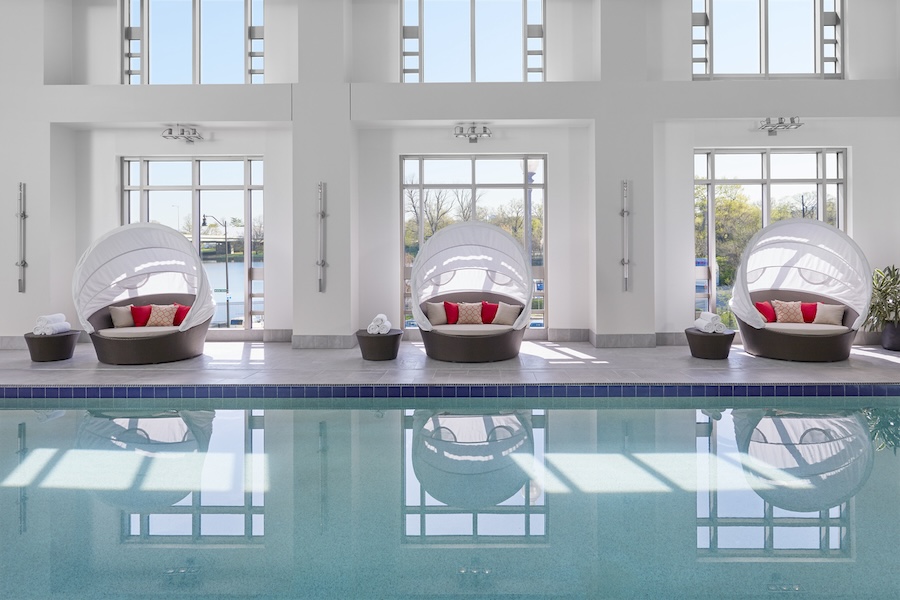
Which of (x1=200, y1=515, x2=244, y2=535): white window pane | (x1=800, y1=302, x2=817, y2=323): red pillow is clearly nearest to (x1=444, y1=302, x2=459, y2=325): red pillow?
(x1=800, y1=302, x2=817, y2=323): red pillow

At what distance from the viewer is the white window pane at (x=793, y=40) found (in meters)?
8.85

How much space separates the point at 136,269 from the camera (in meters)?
7.94

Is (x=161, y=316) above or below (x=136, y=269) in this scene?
below

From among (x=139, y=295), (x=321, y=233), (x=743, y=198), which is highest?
(x=743, y=198)

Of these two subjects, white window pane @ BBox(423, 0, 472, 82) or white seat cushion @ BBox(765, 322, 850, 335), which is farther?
white window pane @ BBox(423, 0, 472, 82)

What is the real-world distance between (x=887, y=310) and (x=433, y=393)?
6332 mm

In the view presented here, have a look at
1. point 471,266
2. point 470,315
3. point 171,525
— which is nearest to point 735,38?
point 471,266

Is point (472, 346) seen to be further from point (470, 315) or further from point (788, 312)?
point (788, 312)

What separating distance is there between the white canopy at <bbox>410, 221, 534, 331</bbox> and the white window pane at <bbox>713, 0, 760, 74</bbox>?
435cm

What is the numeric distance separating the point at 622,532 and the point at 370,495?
1.29m

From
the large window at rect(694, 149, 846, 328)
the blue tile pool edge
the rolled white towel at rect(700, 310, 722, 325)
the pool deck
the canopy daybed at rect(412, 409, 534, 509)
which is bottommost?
the canopy daybed at rect(412, 409, 534, 509)

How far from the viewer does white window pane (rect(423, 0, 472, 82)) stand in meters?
9.05

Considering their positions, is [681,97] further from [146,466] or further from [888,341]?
[146,466]

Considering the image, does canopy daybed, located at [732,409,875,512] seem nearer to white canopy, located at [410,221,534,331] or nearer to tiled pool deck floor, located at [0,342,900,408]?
tiled pool deck floor, located at [0,342,900,408]
